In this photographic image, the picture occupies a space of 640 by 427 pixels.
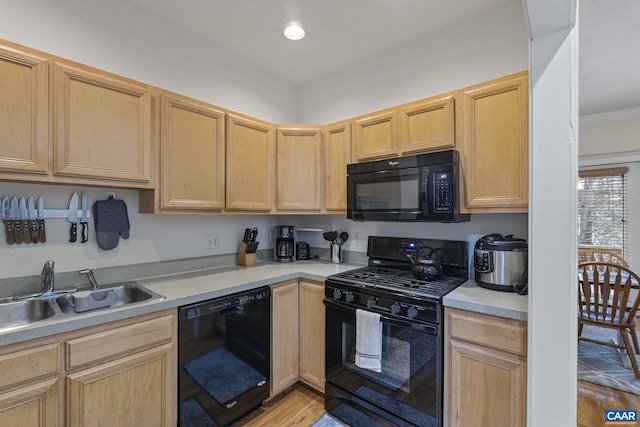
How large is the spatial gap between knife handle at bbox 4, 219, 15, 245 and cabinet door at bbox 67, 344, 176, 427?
2.85ft

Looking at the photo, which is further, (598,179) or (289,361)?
(598,179)

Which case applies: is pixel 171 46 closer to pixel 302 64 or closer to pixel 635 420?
pixel 302 64

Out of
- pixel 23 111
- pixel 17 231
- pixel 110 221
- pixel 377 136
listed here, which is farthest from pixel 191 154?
pixel 377 136

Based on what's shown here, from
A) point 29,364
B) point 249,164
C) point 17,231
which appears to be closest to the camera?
point 29,364

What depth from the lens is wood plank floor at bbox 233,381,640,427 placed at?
1.90 meters

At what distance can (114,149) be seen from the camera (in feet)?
5.28

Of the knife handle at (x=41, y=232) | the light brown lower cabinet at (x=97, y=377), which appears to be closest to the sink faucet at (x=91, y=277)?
the knife handle at (x=41, y=232)

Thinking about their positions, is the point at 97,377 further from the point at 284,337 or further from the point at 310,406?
the point at 310,406

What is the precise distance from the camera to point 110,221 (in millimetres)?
1831

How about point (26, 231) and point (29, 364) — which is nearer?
point (29, 364)

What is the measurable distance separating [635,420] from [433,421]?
1631 mm

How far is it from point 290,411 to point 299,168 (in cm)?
189

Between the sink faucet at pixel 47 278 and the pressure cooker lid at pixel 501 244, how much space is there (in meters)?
2.50

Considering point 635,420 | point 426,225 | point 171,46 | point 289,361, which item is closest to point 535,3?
point 426,225
